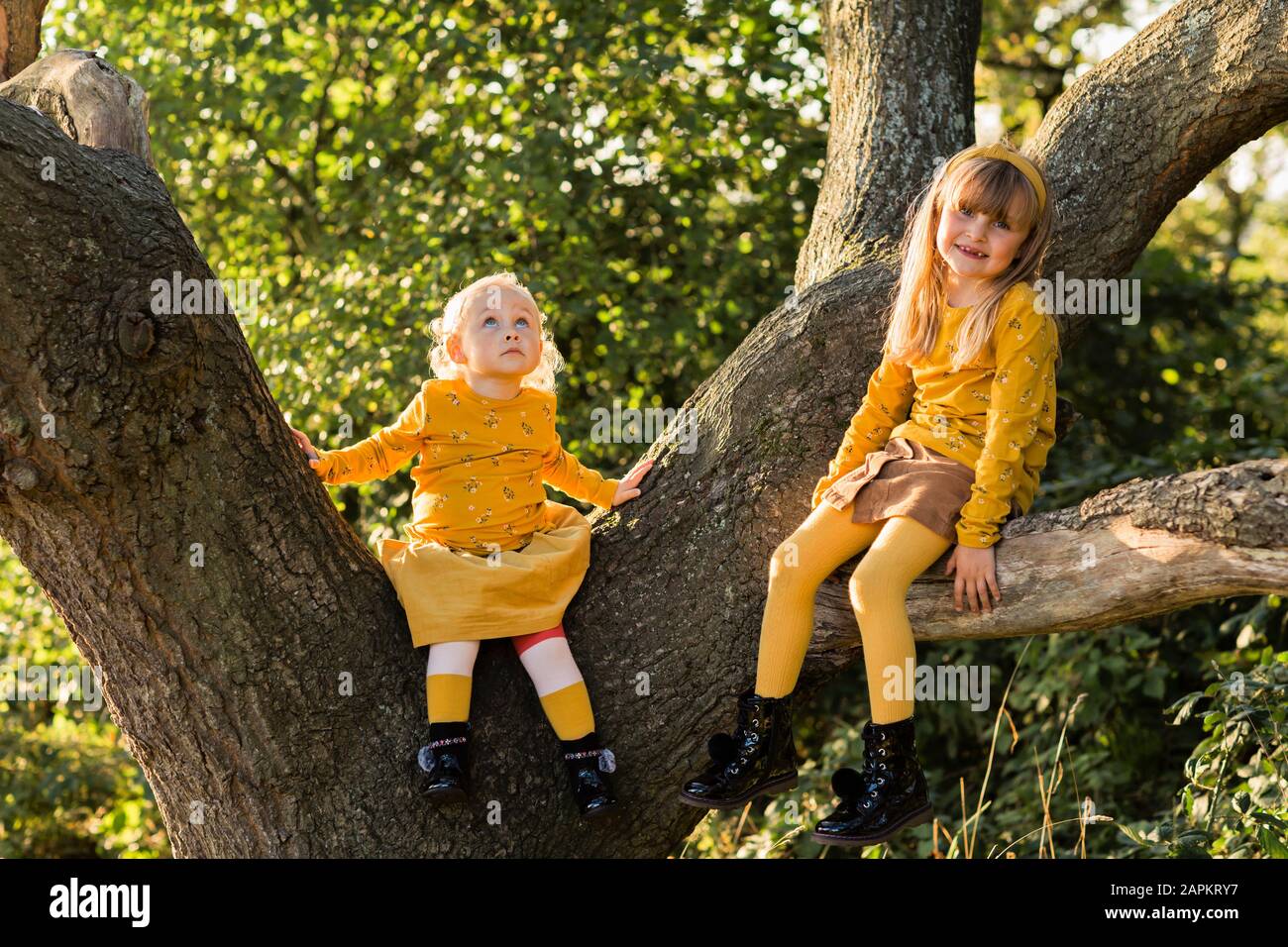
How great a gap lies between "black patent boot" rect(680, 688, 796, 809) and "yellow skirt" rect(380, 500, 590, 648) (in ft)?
1.81

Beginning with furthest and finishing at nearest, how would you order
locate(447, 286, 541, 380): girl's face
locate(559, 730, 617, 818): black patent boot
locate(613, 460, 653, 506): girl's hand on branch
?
locate(613, 460, 653, 506): girl's hand on branch < locate(447, 286, 541, 380): girl's face < locate(559, 730, 617, 818): black patent boot

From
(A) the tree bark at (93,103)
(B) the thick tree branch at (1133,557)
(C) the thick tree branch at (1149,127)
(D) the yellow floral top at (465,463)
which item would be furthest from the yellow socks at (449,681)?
(C) the thick tree branch at (1149,127)

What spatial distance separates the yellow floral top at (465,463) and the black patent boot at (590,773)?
553mm

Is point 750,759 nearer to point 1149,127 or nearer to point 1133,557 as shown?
point 1133,557

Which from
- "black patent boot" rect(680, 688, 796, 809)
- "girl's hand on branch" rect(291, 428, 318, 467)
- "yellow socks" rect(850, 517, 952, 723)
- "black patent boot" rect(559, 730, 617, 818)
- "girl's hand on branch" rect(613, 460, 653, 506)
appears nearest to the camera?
"yellow socks" rect(850, 517, 952, 723)

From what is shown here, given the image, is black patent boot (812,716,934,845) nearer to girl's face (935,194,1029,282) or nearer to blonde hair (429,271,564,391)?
girl's face (935,194,1029,282)

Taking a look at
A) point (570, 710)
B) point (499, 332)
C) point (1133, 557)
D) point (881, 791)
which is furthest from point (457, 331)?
point (1133, 557)

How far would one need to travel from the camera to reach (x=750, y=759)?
319 cm

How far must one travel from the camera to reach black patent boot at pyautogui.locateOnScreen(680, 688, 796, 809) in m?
3.15

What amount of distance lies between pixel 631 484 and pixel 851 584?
0.82 meters

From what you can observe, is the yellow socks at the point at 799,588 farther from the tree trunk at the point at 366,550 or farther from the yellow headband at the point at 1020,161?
the yellow headband at the point at 1020,161

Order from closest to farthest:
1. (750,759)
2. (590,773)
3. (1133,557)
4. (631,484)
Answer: (1133,557)
(750,759)
(590,773)
(631,484)

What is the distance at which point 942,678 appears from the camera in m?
6.02

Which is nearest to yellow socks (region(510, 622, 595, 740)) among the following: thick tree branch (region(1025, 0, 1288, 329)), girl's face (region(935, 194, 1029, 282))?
girl's face (region(935, 194, 1029, 282))
